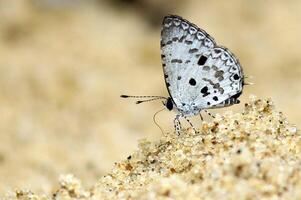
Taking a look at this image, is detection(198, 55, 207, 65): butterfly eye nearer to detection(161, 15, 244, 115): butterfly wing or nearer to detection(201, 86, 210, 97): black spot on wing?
detection(161, 15, 244, 115): butterfly wing

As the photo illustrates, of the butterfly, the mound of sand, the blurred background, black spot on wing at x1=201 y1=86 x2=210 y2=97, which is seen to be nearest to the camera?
the mound of sand

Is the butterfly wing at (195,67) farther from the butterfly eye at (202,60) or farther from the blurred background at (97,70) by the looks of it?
the blurred background at (97,70)

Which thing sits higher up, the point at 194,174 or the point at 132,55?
the point at 132,55

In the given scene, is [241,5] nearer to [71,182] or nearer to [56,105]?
[56,105]

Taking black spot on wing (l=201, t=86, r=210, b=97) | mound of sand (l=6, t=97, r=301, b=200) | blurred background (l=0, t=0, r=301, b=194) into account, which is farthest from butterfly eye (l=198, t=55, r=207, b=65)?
blurred background (l=0, t=0, r=301, b=194)

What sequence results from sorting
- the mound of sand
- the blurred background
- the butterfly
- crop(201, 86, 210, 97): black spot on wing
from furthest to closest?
the blurred background
crop(201, 86, 210, 97): black spot on wing
the butterfly
the mound of sand

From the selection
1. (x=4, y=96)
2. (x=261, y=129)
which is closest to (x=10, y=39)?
(x=4, y=96)

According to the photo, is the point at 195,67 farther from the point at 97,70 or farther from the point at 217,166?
the point at 97,70
